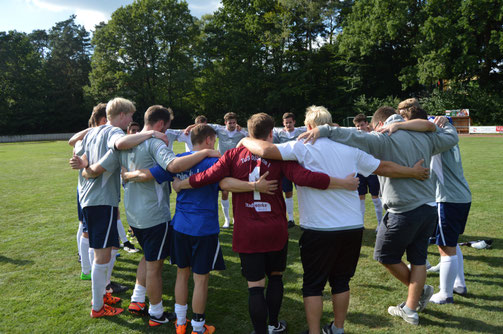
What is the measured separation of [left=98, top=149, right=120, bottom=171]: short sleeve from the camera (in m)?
3.80

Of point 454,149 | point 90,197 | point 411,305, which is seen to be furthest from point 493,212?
point 90,197

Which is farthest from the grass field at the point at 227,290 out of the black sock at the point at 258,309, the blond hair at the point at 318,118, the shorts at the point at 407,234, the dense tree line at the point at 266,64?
the dense tree line at the point at 266,64

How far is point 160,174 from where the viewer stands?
3.48m

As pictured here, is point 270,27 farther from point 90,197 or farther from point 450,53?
point 90,197

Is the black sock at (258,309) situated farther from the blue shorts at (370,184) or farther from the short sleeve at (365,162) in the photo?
the blue shorts at (370,184)

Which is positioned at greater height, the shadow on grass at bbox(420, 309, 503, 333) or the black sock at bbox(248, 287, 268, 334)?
the black sock at bbox(248, 287, 268, 334)

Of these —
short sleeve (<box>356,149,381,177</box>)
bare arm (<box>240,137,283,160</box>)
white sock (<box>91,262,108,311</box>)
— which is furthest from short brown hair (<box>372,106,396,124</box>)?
white sock (<box>91,262,108,311</box>)

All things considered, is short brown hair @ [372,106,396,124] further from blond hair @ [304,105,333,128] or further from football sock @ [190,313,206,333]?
football sock @ [190,313,206,333]

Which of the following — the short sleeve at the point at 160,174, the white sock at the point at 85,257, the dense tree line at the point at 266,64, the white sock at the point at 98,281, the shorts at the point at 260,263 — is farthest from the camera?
the dense tree line at the point at 266,64

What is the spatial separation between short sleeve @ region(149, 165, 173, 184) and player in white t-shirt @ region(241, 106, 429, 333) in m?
0.87

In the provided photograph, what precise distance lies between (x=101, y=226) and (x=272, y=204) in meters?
2.03

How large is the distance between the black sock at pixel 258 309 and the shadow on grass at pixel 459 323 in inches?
70.9

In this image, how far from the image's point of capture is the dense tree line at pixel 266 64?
38000mm

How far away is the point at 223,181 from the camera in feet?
10.6
